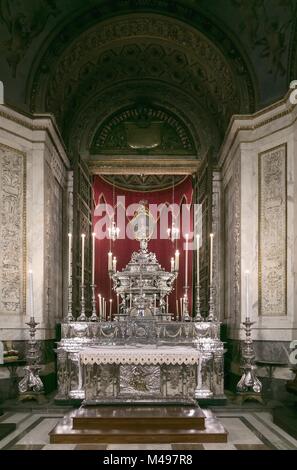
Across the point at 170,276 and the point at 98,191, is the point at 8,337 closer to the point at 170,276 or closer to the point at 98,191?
the point at 170,276

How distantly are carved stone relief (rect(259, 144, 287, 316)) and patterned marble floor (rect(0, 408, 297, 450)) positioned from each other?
7.04 feet

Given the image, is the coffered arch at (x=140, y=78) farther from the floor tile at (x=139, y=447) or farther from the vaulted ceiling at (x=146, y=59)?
the floor tile at (x=139, y=447)

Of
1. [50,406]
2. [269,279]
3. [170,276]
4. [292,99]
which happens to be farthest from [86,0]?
[50,406]

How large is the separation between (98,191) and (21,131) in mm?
3991

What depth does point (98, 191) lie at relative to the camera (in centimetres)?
1447

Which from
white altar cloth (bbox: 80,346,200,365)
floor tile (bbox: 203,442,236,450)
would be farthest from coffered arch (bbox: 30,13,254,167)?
floor tile (bbox: 203,442,236,450)

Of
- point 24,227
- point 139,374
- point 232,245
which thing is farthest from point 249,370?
point 24,227

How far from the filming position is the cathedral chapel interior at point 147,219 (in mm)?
8320

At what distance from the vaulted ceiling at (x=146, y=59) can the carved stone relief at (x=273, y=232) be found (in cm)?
129

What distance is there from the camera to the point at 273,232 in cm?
1040

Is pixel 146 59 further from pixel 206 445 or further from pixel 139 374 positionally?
pixel 206 445

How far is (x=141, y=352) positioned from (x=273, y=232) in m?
3.55

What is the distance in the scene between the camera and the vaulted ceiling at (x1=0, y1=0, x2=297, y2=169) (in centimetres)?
1065

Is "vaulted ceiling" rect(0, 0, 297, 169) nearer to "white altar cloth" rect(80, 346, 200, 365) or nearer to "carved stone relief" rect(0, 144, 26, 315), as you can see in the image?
"carved stone relief" rect(0, 144, 26, 315)
